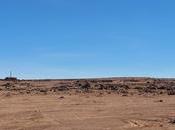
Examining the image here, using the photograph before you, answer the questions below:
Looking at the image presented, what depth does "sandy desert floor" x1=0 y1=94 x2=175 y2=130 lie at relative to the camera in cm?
1789

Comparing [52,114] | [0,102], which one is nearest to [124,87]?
[0,102]

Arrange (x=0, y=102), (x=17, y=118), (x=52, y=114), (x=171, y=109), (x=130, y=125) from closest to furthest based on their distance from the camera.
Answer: (x=130, y=125)
(x=17, y=118)
(x=52, y=114)
(x=171, y=109)
(x=0, y=102)

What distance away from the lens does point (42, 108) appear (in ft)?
79.2

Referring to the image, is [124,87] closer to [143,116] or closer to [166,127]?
[143,116]

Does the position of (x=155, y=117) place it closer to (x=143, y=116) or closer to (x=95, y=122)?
(x=143, y=116)

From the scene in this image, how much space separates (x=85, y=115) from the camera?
2108cm

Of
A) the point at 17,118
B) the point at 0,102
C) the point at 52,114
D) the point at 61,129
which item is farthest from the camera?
the point at 0,102

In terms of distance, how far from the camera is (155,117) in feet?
66.7

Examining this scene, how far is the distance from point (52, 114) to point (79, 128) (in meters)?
4.36

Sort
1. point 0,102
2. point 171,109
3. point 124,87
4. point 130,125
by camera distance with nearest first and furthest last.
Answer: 1. point 130,125
2. point 171,109
3. point 0,102
4. point 124,87

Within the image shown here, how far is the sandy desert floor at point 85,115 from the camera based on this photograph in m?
17.9

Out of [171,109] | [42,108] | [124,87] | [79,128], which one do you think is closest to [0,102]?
[42,108]

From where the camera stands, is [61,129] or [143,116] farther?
[143,116]

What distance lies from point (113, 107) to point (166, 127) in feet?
23.8
